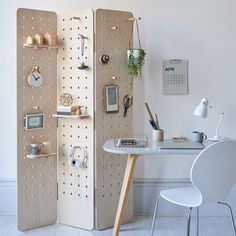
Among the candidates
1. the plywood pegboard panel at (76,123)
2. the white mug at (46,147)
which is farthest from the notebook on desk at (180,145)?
the white mug at (46,147)

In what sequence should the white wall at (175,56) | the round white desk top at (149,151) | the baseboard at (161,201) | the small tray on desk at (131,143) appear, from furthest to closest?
the baseboard at (161,201) < the white wall at (175,56) < the small tray on desk at (131,143) < the round white desk top at (149,151)

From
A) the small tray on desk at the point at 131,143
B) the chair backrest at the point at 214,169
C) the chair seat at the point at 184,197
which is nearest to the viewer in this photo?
the chair backrest at the point at 214,169

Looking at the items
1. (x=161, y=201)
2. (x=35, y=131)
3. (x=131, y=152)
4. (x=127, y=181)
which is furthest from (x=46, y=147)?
(x=161, y=201)

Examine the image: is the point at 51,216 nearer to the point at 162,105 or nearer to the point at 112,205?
the point at 112,205

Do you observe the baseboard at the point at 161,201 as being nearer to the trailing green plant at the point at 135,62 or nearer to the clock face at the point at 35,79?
the trailing green plant at the point at 135,62

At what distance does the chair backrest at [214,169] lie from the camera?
2469mm

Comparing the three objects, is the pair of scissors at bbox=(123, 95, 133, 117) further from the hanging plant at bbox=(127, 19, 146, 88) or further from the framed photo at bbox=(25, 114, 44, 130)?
the framed photo at bbox=(25, 114, 44, 130)

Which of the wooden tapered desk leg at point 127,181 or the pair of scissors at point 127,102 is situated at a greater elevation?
the pair of scissors at point 127,102

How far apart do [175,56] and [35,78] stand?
46.5 inches

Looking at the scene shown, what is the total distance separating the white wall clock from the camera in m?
3.24

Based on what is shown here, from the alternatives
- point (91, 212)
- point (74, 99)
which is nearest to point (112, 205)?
point (91, 212)

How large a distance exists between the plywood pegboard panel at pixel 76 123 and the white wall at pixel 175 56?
399 millimetres

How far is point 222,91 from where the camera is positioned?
3.60m

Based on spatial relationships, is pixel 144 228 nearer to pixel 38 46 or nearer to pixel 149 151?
pixel 149 151
